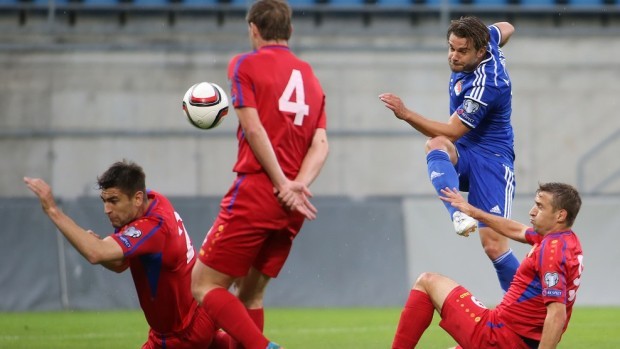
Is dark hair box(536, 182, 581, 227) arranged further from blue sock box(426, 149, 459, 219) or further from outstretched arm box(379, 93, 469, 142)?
outstretched arm box(379, 93, 469, 142)

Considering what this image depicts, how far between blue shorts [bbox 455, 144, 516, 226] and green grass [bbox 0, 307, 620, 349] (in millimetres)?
1487

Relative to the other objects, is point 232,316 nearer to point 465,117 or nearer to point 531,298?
point 531,298

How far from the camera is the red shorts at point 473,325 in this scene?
529cm

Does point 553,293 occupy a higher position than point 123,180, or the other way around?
point 123,180

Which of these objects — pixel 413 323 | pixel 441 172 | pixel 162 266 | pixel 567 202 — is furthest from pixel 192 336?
pixel 567 202

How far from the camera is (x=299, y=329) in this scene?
9.38m

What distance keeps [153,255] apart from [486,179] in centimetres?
251

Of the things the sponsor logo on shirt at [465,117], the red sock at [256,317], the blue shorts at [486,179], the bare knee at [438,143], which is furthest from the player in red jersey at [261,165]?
the blue shorts at [486,179]

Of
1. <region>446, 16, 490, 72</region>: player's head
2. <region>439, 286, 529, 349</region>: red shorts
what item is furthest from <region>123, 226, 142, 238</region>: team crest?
<region>446, 16, 490, 72</region>: player's head

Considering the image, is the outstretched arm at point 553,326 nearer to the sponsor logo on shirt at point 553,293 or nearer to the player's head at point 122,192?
the sponsor logo on shirt at point 553,293

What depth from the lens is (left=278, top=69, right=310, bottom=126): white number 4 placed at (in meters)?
4.98

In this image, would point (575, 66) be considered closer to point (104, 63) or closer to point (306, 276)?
point (306, 276)

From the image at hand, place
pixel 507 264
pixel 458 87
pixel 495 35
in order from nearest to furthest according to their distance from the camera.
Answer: pixel 458 87
pixel 507 264
pixel 495 35

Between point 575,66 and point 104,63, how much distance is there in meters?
7.16
